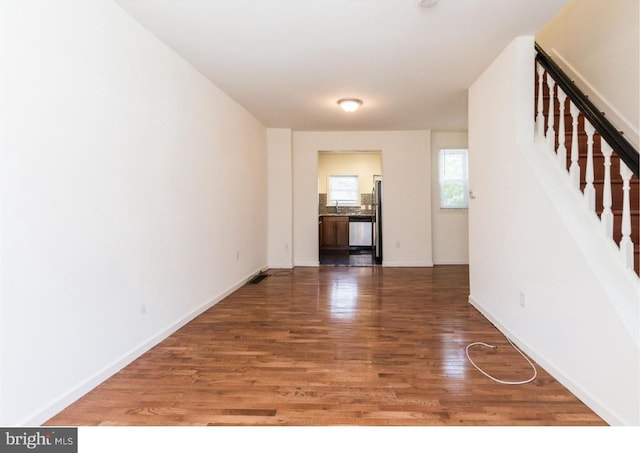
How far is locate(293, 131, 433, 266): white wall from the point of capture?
561 centimetres

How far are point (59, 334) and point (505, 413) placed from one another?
2.15 meters

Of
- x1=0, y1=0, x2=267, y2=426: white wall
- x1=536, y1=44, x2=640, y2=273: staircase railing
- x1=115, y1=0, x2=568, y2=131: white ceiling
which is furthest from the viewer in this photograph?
x1=115, y1=0, x2=568, y2=131: white ceiling

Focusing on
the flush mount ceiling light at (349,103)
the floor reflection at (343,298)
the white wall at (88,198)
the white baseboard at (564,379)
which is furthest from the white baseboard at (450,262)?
the white wall at (88,198)

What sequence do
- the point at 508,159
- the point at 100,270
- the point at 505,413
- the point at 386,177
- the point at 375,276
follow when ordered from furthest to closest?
the point at 386,177
the point at 375,276
the point at 508,159
the point at 100,270
the point at 505,413

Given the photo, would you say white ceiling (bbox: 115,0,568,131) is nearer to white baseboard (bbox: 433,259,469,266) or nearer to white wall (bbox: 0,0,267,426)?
white wall (bbox: 0,0,267,426)

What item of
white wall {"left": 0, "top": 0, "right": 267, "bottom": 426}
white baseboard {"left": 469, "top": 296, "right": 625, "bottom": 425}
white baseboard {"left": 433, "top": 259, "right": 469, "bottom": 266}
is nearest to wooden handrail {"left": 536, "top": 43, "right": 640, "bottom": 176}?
white baseboard {"left": 469, "top": 296, "right": 625, "bottom": 425}

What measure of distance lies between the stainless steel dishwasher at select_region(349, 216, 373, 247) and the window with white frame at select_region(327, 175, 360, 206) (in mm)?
753

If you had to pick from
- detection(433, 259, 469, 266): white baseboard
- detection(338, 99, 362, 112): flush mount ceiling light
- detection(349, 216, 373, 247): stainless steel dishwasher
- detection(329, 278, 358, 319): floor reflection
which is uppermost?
detection(338, 99, 362, 112): flush mount ceiling light

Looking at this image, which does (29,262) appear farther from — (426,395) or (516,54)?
(516,54)

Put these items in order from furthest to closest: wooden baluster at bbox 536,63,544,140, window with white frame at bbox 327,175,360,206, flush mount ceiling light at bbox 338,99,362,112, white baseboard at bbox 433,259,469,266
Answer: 1. window with white frame at bbox 327,175,360,206
2. white baseboard at bbox 433,259,469,266
3. flush mount ceiling light at bbox 338,99,362,112
4. wooden baluster at bbox 536,63,544,140

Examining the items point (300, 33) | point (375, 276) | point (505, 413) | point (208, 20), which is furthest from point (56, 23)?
point (375, 276)

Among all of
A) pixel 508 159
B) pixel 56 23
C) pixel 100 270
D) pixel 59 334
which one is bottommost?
pixel 59 334

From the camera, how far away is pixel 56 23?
1606 millimetres

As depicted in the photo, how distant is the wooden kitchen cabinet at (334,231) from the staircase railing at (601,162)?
541 cm
